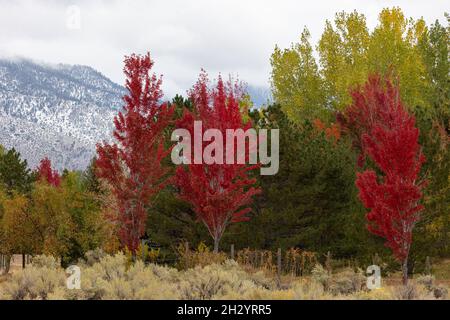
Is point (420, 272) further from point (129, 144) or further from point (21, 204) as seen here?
point (21, 204)

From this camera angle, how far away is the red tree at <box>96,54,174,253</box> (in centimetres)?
1933

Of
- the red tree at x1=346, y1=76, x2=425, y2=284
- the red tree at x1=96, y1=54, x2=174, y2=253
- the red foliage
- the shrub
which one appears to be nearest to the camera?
the shrub

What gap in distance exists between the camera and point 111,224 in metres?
22.8

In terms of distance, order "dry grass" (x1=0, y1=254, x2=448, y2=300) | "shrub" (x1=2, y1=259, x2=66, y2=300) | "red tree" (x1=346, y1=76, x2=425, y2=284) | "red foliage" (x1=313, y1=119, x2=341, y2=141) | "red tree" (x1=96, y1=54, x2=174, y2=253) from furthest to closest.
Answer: "red foliage" (x1=313, y1=119, x2=341, y2=141) → "red tree" (x1=96, y1=54, x2=174, y2=253) → "red tree" (x1=346, y1=76, x2=425, y2=284) → "shrub" (x1=2, y1=259, x2=66, y2=300) → "dry grass" (x1=0, y1=254, x2=448, y2=300)

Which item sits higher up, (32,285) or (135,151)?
(135,151)

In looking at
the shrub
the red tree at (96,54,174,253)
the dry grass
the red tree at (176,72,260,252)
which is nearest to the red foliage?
the red tree at (176,72,260,252)

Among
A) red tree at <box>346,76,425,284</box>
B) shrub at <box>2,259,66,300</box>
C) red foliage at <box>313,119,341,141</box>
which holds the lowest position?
shrub at <box>2,259,66,300</box>

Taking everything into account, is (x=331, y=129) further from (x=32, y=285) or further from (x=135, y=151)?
(x=32, y=285)

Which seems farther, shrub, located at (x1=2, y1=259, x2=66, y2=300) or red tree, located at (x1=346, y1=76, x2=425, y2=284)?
red tree, located at (x1=346, y1=76, x2=425, y2=284)

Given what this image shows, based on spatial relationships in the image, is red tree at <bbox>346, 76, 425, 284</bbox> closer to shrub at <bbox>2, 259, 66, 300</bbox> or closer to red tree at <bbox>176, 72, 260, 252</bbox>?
red tree at <bbox>176, 72, 260, 252</bbox>

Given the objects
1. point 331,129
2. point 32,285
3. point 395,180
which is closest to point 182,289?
point 32,285

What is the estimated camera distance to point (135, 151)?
19406 mm

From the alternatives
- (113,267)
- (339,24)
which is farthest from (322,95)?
(113,267)

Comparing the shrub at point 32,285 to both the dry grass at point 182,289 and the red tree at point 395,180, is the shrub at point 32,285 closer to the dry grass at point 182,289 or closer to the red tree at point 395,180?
the dry grass at point 182,289
